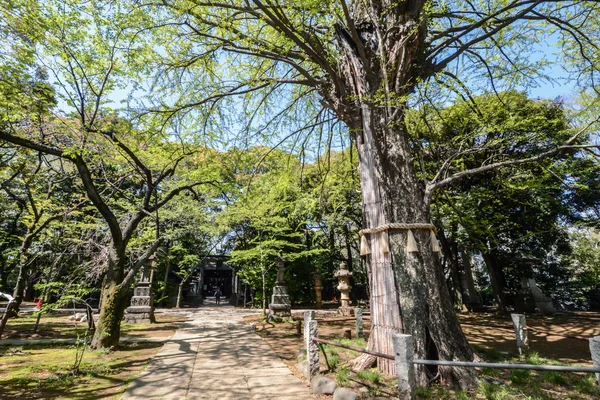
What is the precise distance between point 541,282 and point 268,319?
14.5 m

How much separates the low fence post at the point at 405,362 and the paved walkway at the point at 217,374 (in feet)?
5.47

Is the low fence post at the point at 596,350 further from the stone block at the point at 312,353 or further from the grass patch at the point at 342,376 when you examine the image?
the stone block at the point at 312,353

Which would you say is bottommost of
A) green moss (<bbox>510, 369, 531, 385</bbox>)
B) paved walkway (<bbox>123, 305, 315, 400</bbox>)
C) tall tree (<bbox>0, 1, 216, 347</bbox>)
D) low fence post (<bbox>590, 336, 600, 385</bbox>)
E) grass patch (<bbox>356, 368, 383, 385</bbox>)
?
paved walkway (<bbox>123, 305, 315, 400</bbox>)

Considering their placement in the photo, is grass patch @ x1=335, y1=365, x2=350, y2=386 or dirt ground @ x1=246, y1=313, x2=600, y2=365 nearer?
grass patch @ x1=335, y1=365, x2=350, y2=386

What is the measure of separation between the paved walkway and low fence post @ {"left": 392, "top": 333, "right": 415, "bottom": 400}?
5.47 ft

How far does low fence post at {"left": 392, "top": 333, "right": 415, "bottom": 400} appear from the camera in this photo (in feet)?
8.88

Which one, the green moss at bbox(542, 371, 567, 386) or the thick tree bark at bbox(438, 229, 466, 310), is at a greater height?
the thick tree bark at bbox(438, 229, 466, 310)

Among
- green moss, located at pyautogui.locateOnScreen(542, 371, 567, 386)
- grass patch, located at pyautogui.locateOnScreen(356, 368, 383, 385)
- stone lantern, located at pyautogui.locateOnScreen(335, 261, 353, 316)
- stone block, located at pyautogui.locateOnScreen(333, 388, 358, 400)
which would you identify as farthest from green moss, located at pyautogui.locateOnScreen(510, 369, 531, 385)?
stone lantern, located at pyautogui.locateOnScreen(335, 261, 353, 316)

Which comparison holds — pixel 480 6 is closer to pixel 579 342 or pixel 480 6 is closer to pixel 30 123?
pixel 579 342

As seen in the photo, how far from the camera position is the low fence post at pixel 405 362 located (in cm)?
271

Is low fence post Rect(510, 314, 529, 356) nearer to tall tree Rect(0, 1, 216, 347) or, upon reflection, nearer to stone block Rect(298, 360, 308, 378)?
stone block Rect(298, 360, 308, 378)

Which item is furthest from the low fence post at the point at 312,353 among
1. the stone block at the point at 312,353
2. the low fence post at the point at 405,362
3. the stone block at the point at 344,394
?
the low fence post at the point at 405,362

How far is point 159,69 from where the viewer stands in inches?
229

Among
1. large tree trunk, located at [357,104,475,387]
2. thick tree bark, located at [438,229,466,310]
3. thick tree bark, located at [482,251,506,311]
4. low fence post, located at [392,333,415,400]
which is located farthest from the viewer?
thick tree bark, located at [438,229,466,310]
